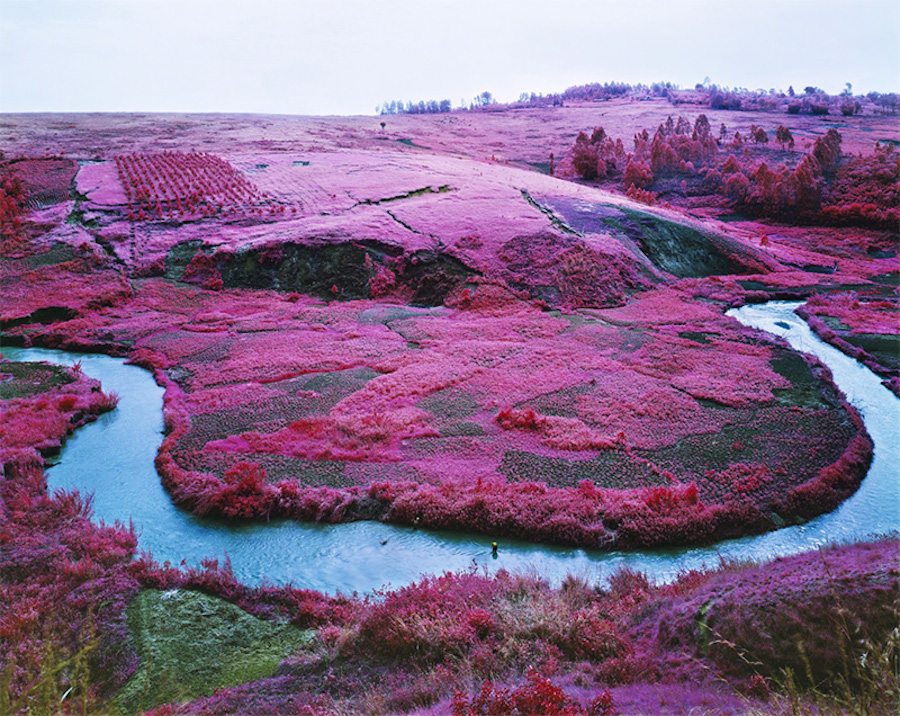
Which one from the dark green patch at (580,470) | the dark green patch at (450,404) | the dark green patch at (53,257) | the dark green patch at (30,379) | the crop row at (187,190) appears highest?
the crop row at (187,190)

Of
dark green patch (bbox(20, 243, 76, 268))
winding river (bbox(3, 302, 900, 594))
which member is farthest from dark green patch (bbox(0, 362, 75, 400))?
dark green patch (bbox(20, 243, 76, 268))

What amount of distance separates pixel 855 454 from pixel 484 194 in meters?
20.6

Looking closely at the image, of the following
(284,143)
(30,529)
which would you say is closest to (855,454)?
(30,529)

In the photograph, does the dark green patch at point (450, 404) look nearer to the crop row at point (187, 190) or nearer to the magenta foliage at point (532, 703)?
the magenta foliage at point (532, 703)

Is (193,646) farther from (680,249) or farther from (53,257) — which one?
(680,249)

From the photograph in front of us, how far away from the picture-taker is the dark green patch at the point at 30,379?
12703mm

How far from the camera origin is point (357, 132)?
5556cm

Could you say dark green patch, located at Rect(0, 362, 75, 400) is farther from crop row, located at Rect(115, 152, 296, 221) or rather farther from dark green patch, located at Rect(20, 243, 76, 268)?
crop row, located at Rect(115, 152, 296, 221)

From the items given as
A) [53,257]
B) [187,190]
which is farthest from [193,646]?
[187,190]

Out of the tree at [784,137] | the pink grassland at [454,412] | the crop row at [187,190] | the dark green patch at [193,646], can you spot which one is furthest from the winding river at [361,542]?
the tree at [784,137]

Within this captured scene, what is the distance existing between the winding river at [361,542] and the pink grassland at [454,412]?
0.30 metres

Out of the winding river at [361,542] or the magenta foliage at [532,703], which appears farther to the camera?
the winding river at [361,542]

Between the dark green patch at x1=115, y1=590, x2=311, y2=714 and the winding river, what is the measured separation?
0.85m

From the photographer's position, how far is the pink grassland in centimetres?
534
